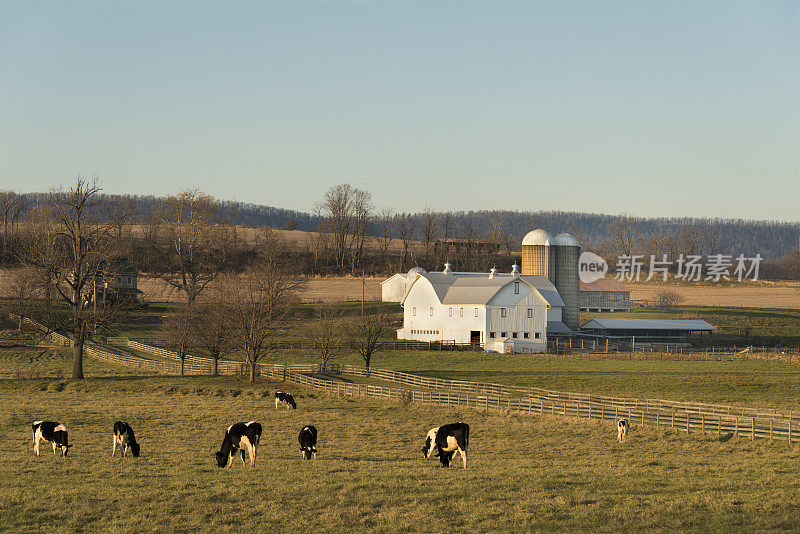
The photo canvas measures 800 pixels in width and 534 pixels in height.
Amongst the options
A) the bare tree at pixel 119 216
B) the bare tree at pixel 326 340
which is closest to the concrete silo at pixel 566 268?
the bare tree at pixel 326 340

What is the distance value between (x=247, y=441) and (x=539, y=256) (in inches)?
2817

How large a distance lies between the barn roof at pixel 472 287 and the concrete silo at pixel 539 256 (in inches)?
174

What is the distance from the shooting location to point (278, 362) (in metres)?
62.5

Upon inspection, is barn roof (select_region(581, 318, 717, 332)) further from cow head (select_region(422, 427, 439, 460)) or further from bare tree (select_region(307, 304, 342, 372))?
cow head (select_region(422, 427, 439, 460))

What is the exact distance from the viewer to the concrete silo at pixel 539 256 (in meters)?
91.2

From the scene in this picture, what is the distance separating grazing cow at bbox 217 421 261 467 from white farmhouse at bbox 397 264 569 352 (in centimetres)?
4990

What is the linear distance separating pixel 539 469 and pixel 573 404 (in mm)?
15333

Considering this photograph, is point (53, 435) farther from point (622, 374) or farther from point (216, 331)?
point (622, 374)

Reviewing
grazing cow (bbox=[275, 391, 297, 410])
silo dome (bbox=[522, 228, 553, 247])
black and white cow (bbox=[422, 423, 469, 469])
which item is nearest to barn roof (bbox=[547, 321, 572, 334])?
silo dome (bbox=[522, 228, 553, 247])

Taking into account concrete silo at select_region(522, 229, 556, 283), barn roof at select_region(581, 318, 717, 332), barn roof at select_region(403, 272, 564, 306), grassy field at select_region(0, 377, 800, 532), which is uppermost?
concrete silo at select_region(522, 229, 556, 283)

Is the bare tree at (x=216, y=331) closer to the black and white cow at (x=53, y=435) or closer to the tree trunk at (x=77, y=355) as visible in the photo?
the tree trunk at (x=77, y=355)

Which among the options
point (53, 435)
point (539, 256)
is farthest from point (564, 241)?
point (53, 435)

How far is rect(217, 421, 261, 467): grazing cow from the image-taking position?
75.1 feet

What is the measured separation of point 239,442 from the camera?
23.2 m
